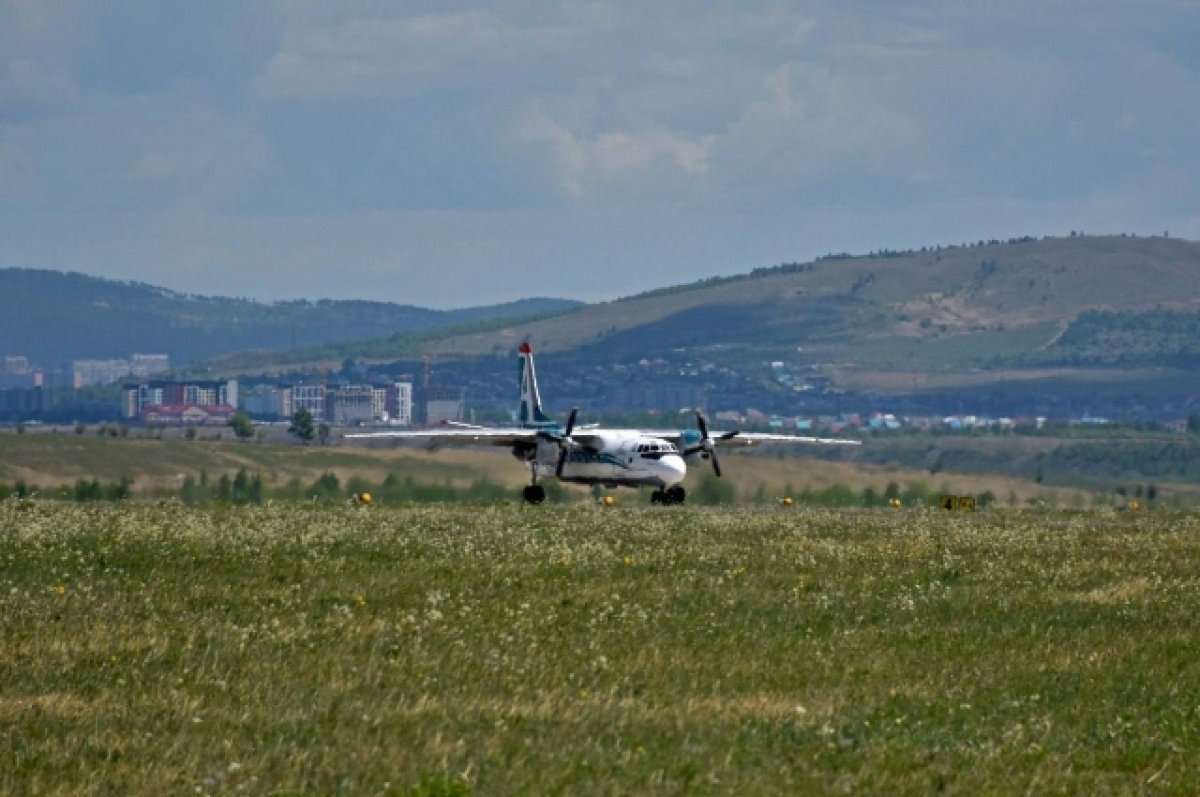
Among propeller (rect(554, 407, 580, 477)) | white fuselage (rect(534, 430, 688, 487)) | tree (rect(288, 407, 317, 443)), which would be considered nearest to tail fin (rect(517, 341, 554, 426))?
white fuselage (rect(534, 430, 688, 487))

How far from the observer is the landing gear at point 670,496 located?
6400cm

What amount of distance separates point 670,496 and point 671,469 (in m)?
1.26

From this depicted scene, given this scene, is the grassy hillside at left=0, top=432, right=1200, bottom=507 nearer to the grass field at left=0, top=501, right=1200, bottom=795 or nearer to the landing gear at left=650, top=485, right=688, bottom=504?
the landing gear at left=650, top=485, right=688, bottom=504

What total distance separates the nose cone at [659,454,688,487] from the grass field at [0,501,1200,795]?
28.2m

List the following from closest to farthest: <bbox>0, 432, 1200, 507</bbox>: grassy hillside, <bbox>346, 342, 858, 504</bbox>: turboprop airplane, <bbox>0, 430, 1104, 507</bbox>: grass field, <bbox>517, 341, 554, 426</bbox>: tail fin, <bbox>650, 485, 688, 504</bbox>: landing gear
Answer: <bbox>346, 342, 858, 504</bbox>: turboprop airplane < <bbox>650, 485, 688, 504</bbox>: landing gear < <bbox>0, 430, 1104, 507</bbox>: grass field < <bbox>0, 432, 1200, 507</bbox>: grassy hillside < <bbox>517, 341, 554, 426</bbox>: tail fin

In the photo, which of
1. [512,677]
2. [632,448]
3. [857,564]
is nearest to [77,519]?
[857,564]

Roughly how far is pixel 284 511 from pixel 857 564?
13.8 metres

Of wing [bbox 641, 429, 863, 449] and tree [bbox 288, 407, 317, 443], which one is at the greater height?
wing [bbox 641, 429, 863, 449]

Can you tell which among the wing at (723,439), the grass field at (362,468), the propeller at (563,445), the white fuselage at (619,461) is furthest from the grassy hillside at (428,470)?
the white fuselage at (619,461)

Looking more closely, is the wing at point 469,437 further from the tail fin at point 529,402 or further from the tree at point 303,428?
the tree at point 303,428

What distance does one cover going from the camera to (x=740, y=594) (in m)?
27.2

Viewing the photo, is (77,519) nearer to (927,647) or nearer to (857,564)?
(857,564)

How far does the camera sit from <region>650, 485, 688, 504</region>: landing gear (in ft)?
210

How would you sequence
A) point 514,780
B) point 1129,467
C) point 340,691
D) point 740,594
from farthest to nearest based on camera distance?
point 1129,467
point 740,594
point 340,691
point 514,780
